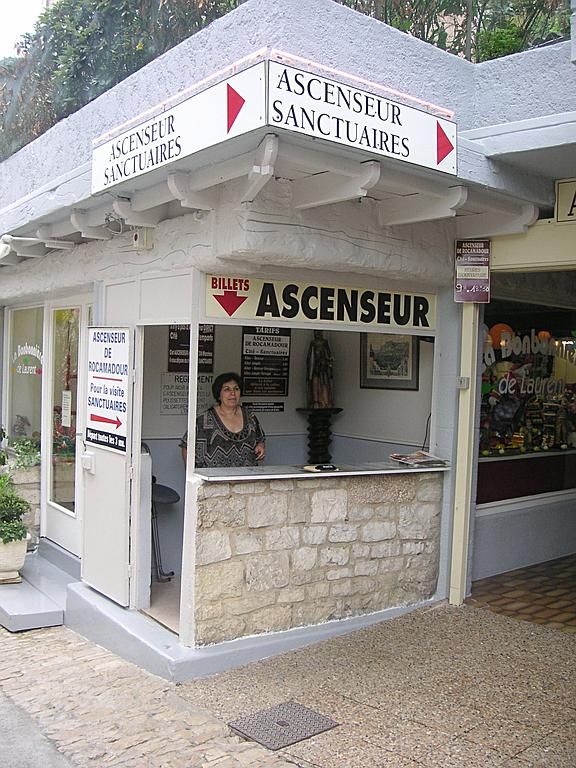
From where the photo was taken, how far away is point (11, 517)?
6.99 m

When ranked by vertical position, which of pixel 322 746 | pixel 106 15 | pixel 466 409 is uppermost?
pixel 106 15

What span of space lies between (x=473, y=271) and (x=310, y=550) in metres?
2.29

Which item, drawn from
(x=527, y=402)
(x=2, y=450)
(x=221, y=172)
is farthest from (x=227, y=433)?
(x=2, y=450)

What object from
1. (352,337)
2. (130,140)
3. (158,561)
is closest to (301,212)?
(130,140)

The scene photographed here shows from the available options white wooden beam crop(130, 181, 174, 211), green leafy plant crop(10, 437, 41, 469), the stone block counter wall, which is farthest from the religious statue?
green leafy plant crop(10, 437, 41, 469)

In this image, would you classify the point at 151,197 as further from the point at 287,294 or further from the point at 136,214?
the point at 287,294

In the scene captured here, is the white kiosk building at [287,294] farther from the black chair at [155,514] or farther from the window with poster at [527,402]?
the window with poster at [527,402]

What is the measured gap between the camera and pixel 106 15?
21.6 meters

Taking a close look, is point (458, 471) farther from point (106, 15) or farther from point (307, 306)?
point (106, 15)

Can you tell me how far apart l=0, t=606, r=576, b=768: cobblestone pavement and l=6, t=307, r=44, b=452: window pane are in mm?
2919

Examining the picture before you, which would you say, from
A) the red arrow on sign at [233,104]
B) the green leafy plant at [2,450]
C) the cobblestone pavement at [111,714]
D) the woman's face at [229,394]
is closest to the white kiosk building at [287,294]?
the red arrow on sign at [233,104]

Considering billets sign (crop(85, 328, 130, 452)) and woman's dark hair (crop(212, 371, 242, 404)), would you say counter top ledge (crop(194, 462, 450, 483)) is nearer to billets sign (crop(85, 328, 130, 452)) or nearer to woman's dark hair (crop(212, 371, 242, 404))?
billets sign (crop(85, 328, 130, 452))

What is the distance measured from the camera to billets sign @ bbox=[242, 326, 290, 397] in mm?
7324

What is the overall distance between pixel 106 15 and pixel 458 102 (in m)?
18.9
